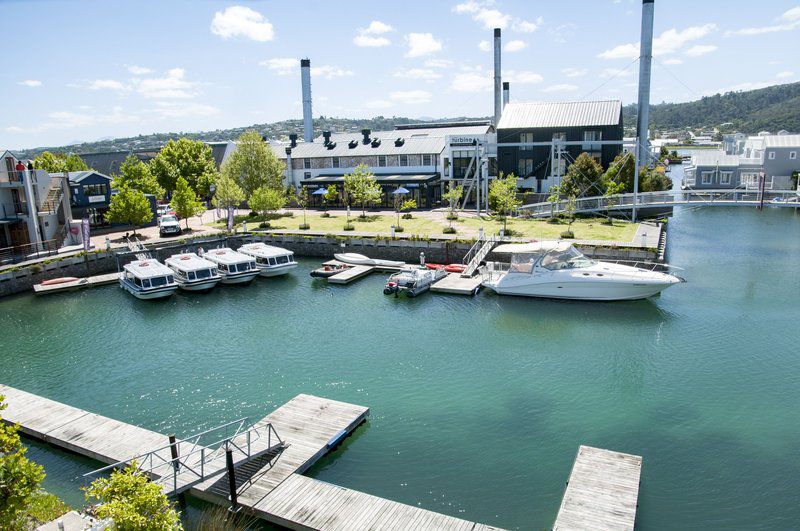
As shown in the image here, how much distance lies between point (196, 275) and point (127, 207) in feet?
58.0

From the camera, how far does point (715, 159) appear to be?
3425 inches

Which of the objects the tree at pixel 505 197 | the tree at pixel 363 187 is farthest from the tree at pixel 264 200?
the tree at pixel 505 197

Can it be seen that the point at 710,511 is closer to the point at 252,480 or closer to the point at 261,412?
the point at 252,480

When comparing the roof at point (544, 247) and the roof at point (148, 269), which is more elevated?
Result: the roof at point (544, 247)

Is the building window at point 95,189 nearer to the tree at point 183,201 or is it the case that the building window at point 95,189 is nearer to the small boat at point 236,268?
the tree at point 183,201

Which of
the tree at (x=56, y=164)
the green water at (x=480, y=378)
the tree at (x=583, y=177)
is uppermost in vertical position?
the tree at (x=56, y=164)

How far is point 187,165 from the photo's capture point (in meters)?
75.1

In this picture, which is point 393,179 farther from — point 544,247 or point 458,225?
point 544,247

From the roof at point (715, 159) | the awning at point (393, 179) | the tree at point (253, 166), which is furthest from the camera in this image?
the roof at point (715, 159)

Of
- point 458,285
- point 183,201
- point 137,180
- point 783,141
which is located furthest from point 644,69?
point 137,180

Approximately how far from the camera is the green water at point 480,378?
59.6ft

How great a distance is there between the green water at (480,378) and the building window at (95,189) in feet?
Result: 59.5

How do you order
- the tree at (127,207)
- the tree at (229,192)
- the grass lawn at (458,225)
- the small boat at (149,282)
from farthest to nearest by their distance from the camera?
the tree at (229,192) < the tree at (127,207) < the grass lawn at (458,225) < the small boat at (149,282)

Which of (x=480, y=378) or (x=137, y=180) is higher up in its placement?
(x=137, y=180)
